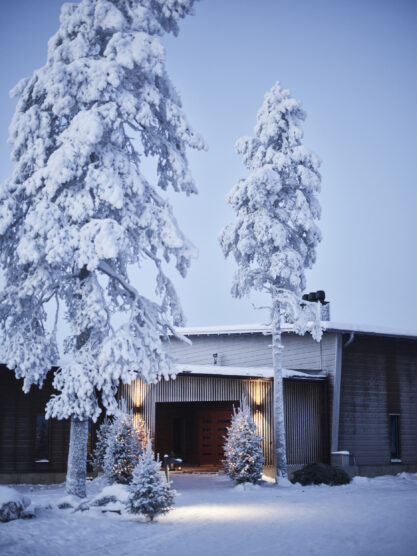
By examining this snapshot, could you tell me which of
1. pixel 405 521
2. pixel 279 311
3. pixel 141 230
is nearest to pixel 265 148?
pixel 279 311

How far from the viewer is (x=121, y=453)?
714 inches

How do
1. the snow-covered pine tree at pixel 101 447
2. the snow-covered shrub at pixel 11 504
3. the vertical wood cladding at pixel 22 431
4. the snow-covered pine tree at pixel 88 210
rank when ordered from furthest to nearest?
the snow-covered pine tree at pixel 101 447
the vertical wood cladding at pixel 22 431
the snow-covered pine tree at pixel 88 210
the snow-covered shrub at pixel 11 504

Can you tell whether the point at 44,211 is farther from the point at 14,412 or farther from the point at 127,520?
the point at 14,412

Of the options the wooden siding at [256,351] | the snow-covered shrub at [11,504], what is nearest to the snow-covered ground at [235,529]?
the snow-covered shrub at [11,504]

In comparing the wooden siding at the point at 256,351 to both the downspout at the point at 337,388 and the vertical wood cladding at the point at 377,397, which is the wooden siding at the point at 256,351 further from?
the vertical wood cladding at the point at 377,397

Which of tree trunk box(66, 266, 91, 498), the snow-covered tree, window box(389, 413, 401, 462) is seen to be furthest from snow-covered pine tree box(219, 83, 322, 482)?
tree trunk box(66, 266, 91, 498)

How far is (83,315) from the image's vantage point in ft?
50.3

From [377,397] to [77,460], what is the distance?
13.6 metres

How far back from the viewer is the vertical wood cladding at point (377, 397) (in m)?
24.2

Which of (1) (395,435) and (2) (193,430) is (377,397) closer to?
(1) (395,435)

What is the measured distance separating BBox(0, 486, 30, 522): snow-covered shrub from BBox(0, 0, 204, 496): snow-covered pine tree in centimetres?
218

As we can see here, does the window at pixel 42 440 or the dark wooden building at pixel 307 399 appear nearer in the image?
the dark wooden building at pixel 307 399

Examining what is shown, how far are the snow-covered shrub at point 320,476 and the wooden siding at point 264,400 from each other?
1380mm

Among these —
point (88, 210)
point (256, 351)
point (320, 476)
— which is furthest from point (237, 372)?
point (88, 210)
